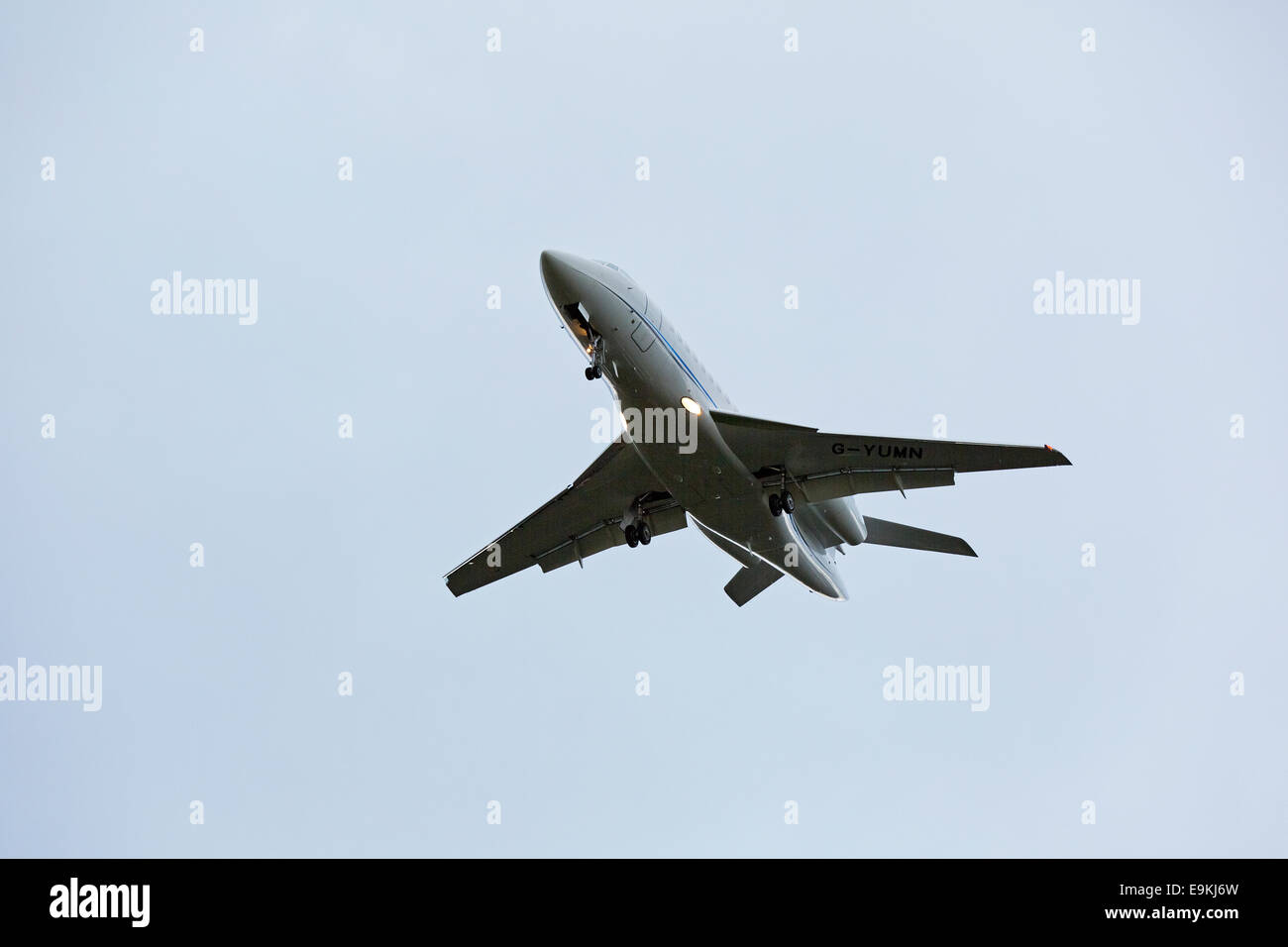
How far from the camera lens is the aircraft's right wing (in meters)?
24.8

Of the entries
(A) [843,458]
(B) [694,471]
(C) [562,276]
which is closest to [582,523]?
(B) [694,471]

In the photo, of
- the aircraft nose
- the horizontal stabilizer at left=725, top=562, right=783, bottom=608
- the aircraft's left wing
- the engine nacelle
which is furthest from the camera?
the horizontal stabilizer at left=725, top=562, right=783, bottom=608

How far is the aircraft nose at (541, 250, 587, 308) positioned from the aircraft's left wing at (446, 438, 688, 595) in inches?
176

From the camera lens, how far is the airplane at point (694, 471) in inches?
937

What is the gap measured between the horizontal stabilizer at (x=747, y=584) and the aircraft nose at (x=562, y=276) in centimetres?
1094

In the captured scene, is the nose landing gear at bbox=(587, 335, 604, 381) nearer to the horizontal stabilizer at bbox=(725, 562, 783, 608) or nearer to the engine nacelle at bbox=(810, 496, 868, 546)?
the engine nacelle at bbox=(810, 496, 868, 546)

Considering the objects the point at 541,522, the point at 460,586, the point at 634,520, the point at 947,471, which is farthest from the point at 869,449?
the point at 460,586

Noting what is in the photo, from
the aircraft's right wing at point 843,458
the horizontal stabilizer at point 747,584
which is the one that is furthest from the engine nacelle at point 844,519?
the horizontal stabilizer at point 747,584

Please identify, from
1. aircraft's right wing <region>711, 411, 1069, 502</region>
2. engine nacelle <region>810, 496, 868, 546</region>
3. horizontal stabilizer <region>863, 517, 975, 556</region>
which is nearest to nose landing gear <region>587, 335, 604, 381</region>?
aircraft's right wing <region>711, 411, 1069, 502</region>

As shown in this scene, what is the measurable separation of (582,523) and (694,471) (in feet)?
16.1

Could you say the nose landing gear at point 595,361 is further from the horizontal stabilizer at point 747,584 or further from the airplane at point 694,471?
the horizontal stabilizer at point 747,584

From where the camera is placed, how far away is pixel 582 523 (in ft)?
96.2

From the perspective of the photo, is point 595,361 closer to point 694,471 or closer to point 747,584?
point 694,471
